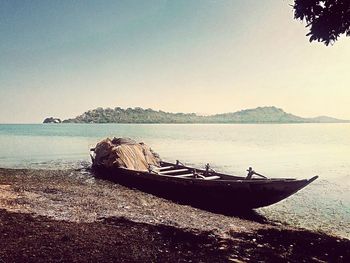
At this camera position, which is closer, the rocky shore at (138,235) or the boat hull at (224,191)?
the rocky shore at (138,235)

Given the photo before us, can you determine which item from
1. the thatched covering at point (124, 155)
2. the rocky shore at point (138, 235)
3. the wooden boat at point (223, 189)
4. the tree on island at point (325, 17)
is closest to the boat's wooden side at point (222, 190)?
the wooden boat at point (223, 189)

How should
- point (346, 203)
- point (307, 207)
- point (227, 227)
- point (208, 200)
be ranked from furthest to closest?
point (346, 203), point (307, 207), point (208, 200), point (227, 227)

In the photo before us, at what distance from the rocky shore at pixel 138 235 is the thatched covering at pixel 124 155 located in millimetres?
7395

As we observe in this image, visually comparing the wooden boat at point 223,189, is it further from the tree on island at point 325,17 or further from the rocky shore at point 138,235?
the tree on island at point 325,17

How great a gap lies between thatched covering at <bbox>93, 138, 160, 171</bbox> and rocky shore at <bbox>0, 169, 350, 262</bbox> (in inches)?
291

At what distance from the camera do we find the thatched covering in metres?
24.2

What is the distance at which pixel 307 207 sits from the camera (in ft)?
64.0

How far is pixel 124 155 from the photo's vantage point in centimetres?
2447

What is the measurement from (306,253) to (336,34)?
730 cm

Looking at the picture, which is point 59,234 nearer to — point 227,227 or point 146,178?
point 227,227

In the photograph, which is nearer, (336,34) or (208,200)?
(336,34)

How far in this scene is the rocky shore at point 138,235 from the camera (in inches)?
342

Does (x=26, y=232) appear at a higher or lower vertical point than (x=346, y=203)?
higher

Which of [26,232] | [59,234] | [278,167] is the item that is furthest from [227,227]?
[278,167]
